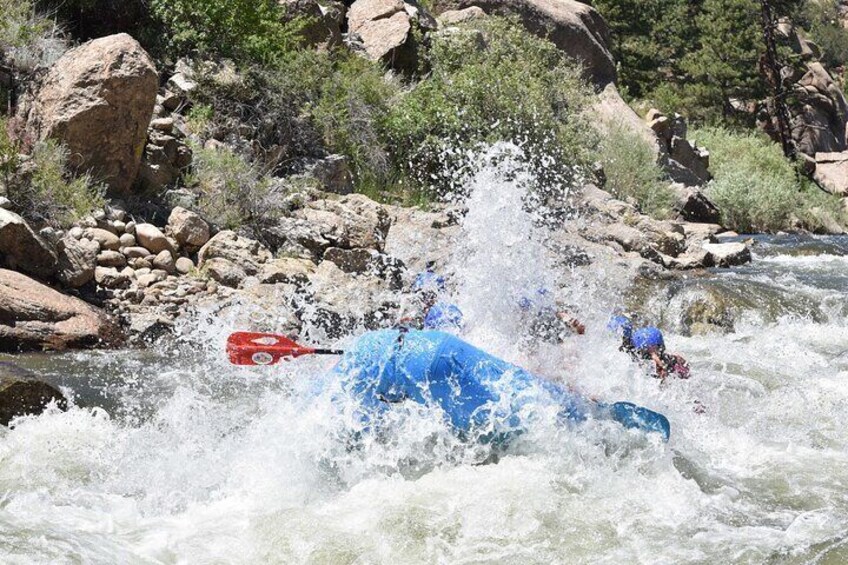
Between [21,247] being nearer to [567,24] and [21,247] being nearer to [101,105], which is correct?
[101,105]

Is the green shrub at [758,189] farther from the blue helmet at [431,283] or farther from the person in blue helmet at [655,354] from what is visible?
the person in blue helmet at [655,354]

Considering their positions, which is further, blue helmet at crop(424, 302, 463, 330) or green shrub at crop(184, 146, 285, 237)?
green shrub at crop(184, 146, 285, 237)

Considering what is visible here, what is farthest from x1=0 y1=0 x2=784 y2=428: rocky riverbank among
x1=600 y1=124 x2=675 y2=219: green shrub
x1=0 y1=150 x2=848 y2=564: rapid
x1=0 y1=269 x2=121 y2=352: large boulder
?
x1=600 y1=124 x2=675 y2=219: green shrub

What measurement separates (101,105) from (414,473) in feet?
17.6

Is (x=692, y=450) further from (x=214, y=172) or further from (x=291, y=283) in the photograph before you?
(x=214, y=172)

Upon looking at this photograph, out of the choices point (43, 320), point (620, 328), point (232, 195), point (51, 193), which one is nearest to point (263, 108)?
point (232, 195)

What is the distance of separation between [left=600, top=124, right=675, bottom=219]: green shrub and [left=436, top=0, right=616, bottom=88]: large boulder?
11.6ft

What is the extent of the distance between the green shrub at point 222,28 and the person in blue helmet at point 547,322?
6486mm

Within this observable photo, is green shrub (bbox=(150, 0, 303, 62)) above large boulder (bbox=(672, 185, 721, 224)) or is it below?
above

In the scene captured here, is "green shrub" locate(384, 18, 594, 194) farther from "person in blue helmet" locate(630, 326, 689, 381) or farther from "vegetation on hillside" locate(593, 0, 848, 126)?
"vegetation on hillside" locate(593, 0, 848, 126)

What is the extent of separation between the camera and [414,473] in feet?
15.2

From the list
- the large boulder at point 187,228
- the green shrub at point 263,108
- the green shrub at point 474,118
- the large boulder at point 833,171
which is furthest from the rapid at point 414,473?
the large boulder at point 833,171

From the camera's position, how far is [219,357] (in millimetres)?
7156

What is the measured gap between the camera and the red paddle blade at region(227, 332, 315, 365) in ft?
16.8
